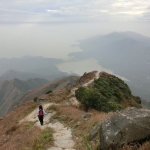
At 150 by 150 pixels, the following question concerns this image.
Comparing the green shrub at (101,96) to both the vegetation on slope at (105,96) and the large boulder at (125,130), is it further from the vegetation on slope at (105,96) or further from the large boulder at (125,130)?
the large boulder at (125,130)

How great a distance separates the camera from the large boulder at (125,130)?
27.9 feet

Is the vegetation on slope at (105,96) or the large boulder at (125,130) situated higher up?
the large boulder at (125,130)

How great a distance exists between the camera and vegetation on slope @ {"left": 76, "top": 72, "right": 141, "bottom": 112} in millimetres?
28217

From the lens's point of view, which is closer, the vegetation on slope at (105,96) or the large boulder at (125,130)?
the large boulder at (125,130)

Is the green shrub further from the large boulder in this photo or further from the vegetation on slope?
the large boulder

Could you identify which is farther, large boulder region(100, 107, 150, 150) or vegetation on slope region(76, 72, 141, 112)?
vegetation on slope region(76, 72, 141, 112)

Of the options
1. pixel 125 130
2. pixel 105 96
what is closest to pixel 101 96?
pixel 105 96

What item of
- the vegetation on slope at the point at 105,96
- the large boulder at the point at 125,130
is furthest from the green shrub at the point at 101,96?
the large boulder at the point at 125,130

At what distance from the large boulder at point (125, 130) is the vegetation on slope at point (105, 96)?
1812cm

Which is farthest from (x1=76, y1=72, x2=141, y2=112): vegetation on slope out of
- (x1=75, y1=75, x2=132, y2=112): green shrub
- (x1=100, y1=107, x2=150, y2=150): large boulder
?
(x1=100, y1=107, x2=150, y2=150): large boulder

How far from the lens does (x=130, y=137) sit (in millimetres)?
8508

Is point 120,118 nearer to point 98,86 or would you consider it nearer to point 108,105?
point 108,105

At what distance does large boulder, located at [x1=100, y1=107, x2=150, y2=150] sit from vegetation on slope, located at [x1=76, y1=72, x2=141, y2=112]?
1812 centimetres

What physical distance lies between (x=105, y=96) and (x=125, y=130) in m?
30.5
